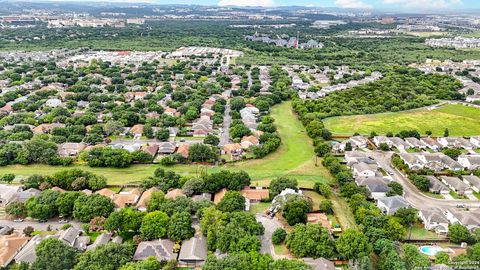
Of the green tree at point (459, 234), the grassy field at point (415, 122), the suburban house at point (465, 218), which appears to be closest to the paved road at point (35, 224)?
the green tree at point (459, 234)

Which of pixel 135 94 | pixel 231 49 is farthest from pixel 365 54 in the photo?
pixel 135 94

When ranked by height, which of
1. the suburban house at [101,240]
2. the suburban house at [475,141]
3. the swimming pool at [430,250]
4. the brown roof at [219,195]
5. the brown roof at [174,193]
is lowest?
the swimming pool at [430,250]

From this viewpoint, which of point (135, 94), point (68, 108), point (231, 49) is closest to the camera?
point (68, 108)

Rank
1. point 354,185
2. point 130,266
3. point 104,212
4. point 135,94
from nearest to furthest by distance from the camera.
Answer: point 130,266
point 104,212
point 354,185
point 135,94

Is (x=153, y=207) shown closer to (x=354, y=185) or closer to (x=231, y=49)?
(x=354, y=185)

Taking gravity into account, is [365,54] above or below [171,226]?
above

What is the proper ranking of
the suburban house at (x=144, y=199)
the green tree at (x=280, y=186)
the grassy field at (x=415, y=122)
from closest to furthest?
the suburban house at (x=144, y=199)
the green tree at (x=280, y=186)
the grassy field at (x=415, y=122)

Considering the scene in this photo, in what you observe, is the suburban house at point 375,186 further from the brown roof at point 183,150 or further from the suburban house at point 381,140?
the brown roof at point 183,150

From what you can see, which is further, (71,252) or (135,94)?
(135,94)
